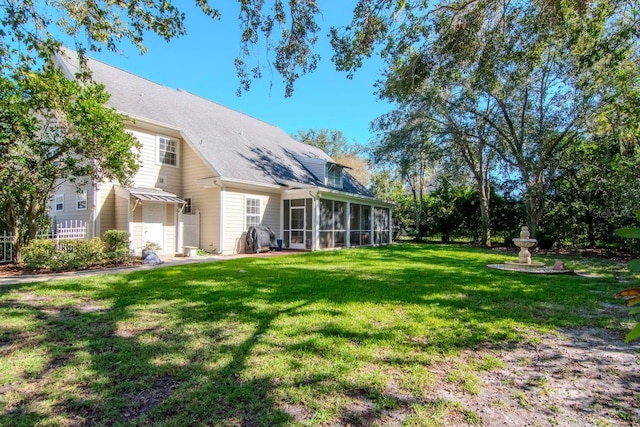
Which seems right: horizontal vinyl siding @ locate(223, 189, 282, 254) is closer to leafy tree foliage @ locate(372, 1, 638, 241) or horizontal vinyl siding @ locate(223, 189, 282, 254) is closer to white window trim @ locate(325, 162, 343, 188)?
white window trim @ locate(325, 162, 343, 188)

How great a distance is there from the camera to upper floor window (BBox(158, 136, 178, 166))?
13.3 meters

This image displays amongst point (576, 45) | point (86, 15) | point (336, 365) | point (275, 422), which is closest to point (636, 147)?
point (576, 45)

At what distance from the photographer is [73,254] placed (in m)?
8.92

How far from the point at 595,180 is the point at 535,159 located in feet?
8.44

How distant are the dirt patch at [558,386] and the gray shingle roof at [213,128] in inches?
440

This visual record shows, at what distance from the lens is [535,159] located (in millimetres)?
15773

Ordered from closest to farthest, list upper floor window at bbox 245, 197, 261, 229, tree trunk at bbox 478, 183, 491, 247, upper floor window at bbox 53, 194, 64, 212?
upper floor window at bbox 53, 194, 64, 212 → upper floor window at bbox 245, 197, 261, 229 → tree trunk at bbox 478, 183, 491, 247

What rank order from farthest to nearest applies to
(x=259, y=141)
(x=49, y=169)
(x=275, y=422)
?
(x=259, y=141)
(x=49, y=169)
(x=275, y=422)

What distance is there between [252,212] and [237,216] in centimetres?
90

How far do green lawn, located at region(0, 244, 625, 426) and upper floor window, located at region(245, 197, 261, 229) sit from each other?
285 inches

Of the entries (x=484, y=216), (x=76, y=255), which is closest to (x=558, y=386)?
(x=76, y=255)

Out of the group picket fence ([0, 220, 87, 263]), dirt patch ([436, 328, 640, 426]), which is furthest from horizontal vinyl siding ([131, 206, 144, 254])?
dirt patch ([436, 328, 640, 426])

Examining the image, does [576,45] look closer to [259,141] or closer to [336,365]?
[336,365]

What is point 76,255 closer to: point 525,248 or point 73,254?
→ point 73,254
